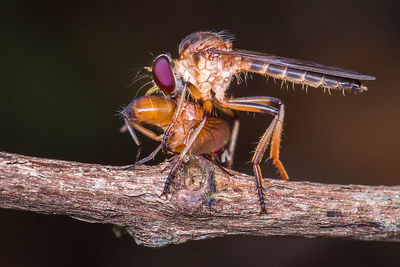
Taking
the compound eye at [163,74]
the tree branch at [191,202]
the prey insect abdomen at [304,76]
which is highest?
the prey insect abdomen at [304,76]

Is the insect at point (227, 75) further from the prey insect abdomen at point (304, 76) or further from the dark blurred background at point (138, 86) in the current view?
the dark blurred background at point (138, 86)

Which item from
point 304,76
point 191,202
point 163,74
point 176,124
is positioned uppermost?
point 304,76

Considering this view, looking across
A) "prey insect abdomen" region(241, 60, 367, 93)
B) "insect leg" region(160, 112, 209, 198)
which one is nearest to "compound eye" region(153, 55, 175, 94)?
"insect leg" region(160, 112, 209, 198)

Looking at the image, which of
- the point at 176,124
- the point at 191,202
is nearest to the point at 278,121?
the point at 176,124

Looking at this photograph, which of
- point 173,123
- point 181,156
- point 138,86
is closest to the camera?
point 181,156

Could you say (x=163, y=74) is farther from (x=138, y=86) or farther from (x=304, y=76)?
(x=138, y=86)

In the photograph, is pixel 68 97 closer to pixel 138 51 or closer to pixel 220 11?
pixel 138 51

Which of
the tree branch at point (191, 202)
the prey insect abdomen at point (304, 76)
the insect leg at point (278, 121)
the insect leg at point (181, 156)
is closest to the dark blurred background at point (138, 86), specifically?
the insect leg at point (278, 121)
